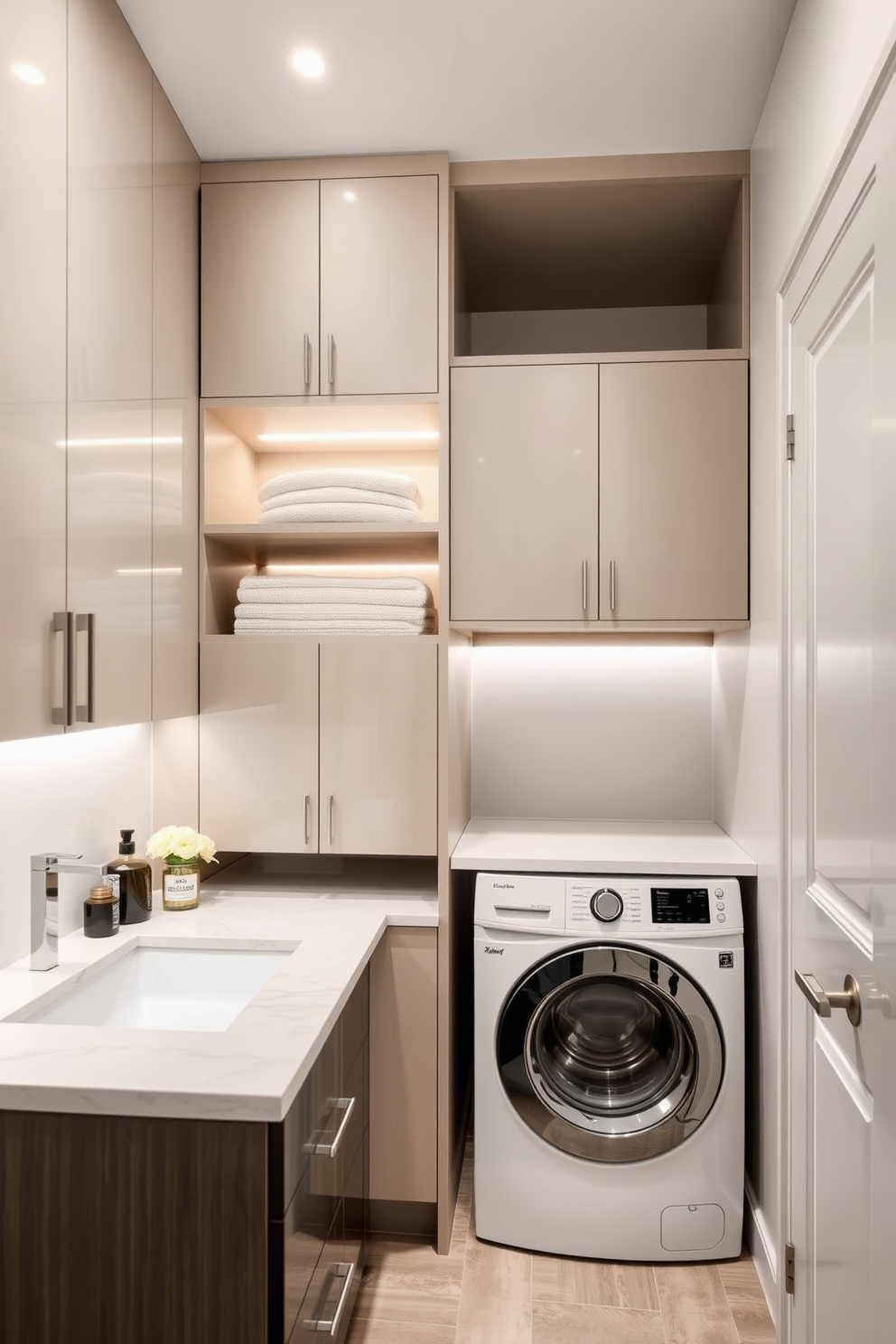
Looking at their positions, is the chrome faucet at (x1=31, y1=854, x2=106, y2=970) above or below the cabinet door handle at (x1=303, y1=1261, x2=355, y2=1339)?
above

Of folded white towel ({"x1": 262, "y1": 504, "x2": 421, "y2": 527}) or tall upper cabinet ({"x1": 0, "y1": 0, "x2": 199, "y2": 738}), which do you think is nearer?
tall upper cabinet ({"x1": 0, "y1": 0, "x2": 199, "y2": 738})

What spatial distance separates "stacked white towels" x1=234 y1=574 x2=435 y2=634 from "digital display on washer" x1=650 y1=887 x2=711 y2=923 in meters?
0.89

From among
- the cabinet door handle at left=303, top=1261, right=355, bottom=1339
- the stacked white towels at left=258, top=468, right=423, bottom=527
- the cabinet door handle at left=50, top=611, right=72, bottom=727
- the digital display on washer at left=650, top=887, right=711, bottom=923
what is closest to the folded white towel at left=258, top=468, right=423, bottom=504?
the stacked white towels at left=258, top=468, right=423, bottom=527

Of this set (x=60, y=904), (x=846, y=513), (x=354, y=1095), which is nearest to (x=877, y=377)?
(x=846, y=513)

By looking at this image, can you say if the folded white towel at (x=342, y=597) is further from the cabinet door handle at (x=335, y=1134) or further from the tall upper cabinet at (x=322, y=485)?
the cabinet door handle at (x=335, y=1134)

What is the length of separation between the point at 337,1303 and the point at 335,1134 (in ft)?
1.03

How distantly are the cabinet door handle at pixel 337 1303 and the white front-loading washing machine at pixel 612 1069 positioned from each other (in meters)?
0.48

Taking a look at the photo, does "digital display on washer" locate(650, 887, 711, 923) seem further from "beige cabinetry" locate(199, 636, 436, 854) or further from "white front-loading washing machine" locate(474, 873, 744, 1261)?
"beige cabinetry" locate(199, 636, 436, 854)

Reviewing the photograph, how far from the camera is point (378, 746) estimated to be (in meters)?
2.27

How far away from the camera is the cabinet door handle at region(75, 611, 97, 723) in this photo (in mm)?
1644

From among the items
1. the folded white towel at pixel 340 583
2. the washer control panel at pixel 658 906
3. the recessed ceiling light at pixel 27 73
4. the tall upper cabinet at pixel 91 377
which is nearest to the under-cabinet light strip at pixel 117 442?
the tall upper cabinet at pixel 91 377

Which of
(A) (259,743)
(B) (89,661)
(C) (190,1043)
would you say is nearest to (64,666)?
(B) (89,661)

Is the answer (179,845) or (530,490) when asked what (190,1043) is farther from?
(530,490)

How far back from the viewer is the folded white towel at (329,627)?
7.52ft
